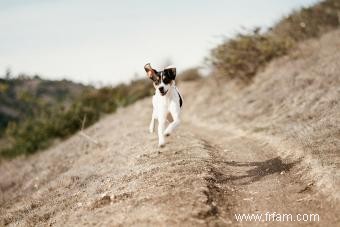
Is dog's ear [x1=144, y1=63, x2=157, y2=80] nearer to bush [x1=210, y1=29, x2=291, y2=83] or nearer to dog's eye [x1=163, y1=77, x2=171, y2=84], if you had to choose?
dog's eye [x1=163, y1=77, x2=171, y2=84]

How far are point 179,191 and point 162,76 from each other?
315 centimetres

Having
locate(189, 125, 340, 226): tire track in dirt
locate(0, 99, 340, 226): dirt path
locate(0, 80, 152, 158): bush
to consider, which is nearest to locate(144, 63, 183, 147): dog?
locate(0, 99, 340, 226): dirt path

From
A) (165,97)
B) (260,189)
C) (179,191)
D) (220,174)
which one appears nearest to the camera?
(179,191)

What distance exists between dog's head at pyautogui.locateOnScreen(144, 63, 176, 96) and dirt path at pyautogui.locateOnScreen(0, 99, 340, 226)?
5.41 ft

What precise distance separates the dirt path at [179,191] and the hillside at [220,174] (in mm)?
21

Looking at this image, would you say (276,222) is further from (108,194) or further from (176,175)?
(108,194)

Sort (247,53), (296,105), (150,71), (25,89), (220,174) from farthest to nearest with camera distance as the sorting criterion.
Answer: (25,89) < (247,53) < (296,105) < (150,71) < (220,174)

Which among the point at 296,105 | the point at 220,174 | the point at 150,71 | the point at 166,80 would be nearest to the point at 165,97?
the point at 166,80

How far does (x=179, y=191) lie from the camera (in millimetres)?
8156

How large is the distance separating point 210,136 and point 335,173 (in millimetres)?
8501

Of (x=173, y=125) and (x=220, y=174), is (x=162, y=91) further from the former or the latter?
(x=220, y=174)

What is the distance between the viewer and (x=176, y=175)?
934 cm

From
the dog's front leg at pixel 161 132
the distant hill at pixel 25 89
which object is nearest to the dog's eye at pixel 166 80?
the dog's front leg at pixel 161 132

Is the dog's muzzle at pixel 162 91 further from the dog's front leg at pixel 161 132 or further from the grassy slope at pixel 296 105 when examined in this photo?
the grassy slope at pixel 296 105
